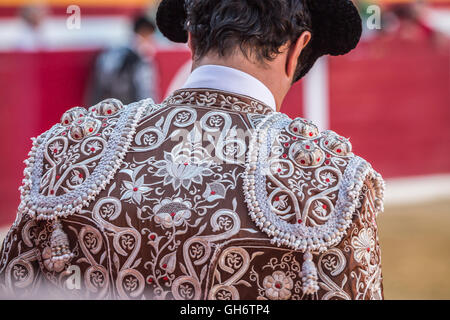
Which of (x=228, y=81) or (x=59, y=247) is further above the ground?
(x=228, y=81)

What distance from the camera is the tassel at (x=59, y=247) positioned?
3.66ft

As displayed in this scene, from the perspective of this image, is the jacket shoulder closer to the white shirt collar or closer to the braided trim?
the white shirt collar

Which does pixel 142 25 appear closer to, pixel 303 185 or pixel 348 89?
pixel 348 89

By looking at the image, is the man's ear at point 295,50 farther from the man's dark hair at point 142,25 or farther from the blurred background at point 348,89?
the man's dark hair at point 142,25

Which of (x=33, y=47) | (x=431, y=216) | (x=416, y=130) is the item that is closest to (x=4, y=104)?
(x=33, y=47)

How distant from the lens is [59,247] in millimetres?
1116

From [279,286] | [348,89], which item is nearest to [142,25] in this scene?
[348,89]

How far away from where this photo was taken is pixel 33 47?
5.69m

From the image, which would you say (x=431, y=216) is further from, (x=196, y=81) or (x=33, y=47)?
(x=196, y=81)

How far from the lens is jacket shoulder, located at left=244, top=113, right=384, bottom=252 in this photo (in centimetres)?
108

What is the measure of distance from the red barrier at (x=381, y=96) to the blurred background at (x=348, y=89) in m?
0.01

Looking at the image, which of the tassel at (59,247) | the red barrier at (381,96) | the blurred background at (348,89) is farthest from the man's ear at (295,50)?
the red barrier at (381,96)

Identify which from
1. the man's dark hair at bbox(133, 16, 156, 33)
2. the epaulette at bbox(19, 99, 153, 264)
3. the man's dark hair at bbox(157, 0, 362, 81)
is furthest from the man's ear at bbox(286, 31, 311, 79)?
the man's dark hair at bbox(133, 16, 156, 33)

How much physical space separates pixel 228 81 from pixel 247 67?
0.13ft
